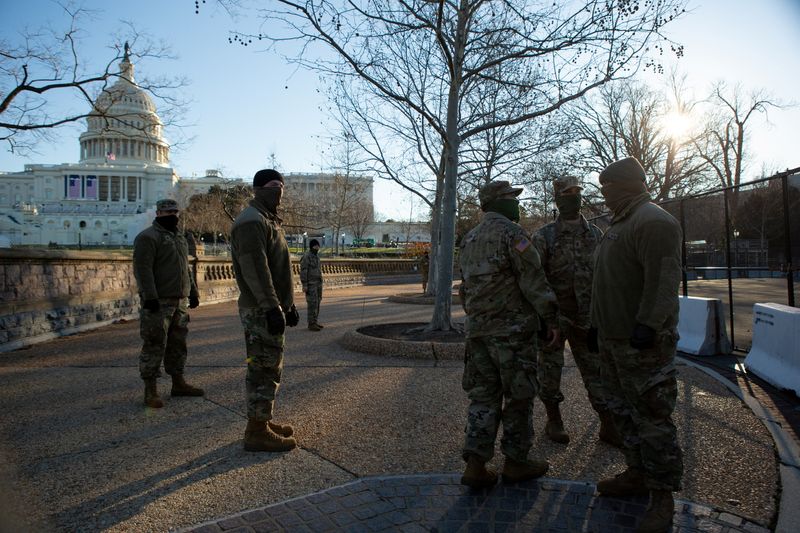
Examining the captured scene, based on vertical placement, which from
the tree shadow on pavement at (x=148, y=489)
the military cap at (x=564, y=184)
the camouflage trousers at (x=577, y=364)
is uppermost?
the military cap at (x=564, y=184)

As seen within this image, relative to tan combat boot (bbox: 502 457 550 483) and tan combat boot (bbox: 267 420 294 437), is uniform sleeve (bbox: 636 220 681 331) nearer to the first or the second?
tan combat boot (bbox: 502 457 550 483)

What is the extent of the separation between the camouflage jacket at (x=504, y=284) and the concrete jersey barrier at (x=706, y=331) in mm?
5735

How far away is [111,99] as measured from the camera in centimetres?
1748

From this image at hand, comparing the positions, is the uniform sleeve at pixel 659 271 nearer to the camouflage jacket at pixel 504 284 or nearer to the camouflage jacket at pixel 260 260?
the camouflage jacket at pixel 504 284

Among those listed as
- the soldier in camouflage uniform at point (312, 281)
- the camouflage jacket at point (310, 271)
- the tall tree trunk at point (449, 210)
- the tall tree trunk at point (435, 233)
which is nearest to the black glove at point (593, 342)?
the tall tree trunk at point (449, 210)

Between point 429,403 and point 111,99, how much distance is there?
1662 centimetres

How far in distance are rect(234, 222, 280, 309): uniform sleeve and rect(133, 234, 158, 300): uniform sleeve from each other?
1.84 metres

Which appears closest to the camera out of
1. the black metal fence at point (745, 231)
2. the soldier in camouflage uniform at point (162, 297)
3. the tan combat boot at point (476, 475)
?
the tan combat boot at point (476, 475)

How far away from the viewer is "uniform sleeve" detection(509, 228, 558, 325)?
340 cm

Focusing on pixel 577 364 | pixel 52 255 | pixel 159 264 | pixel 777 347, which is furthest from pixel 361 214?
pixel 577 364

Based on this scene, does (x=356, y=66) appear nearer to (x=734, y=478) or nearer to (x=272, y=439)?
(x=272, y=439)

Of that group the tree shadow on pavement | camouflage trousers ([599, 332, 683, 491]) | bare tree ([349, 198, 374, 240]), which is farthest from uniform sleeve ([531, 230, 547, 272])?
bare tree ([349, 198, 374, 240])

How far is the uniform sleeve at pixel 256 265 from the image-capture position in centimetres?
398

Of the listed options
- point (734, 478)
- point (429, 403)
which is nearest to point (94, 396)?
point (429, 403)
